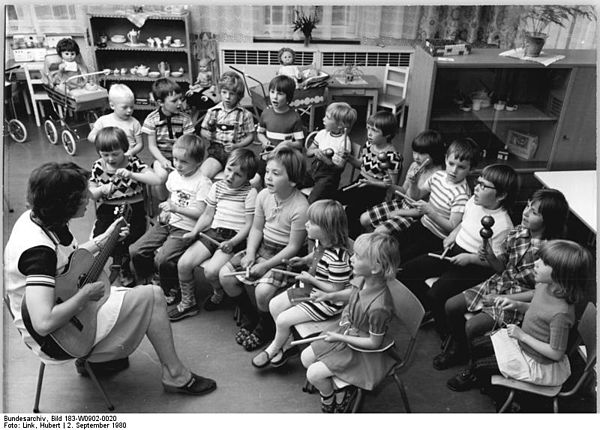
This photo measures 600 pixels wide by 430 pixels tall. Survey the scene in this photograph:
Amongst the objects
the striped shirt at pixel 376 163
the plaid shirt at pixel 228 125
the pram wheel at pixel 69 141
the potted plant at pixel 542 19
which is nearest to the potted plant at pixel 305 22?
the plaid shirt at pixel 228 125

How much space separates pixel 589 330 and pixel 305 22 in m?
1.84

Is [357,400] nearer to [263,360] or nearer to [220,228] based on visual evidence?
[263,360]

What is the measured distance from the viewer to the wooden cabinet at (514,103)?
2482 millimetres

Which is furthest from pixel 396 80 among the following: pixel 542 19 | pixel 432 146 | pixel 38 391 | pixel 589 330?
pixel 38 391

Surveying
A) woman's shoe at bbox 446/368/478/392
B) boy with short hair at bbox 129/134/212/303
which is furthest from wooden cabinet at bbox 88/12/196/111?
woman's shoe at bbox 446/368/478/392

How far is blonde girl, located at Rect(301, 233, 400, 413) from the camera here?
1.59 metres

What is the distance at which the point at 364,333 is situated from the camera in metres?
1.65

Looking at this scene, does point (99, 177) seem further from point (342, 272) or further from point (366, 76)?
point (366, 76)

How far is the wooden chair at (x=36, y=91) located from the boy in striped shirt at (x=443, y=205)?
206 cm

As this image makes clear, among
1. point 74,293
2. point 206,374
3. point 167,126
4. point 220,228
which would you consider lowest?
point 206,374

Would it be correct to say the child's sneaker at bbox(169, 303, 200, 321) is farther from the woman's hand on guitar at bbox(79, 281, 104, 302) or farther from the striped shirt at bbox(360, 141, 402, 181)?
the striped shirt at bbox(360, 141, 402, 181)

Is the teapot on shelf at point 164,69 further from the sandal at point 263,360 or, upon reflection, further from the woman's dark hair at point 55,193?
the sandal at point 263,360

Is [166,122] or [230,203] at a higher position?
[166,122]

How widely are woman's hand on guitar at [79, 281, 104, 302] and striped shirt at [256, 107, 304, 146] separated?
1268 millimetres
